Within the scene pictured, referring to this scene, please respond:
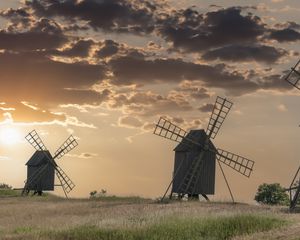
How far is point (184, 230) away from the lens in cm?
2270

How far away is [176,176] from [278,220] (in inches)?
922

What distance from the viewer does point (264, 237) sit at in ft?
63.2

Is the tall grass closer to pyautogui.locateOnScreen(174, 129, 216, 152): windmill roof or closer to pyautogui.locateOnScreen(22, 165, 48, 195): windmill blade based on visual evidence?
pyautogui.locateOnScreen(174, 129, 216, 152): windmill roof

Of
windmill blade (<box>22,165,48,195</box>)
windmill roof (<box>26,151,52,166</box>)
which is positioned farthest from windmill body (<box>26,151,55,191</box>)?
windmill blade (<box>22,165,48,195</box>)

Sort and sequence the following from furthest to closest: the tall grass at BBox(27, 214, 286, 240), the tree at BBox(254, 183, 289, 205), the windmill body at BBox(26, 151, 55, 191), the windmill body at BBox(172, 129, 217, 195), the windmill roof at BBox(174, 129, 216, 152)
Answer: the windmill body at BBox(26, 151, 55, 191) < the tree at BBox(254, 183, 289, 205) < the windmill roof at BBox(174, 129, 216, 152) < the windmill body at BBox(172, 129, 217, 195) < the tall grass at BBox(27, 214, 286, 240)

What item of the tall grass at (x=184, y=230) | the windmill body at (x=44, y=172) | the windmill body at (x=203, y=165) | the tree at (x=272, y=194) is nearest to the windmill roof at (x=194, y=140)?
the windmill body at (x=203, y=165)

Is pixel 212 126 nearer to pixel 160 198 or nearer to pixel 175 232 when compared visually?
pixel 160 198

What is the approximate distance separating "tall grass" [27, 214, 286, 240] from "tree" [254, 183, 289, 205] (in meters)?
28.2

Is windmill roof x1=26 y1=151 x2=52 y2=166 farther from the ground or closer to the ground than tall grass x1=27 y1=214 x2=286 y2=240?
farther from the ground

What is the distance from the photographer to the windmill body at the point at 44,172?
221ft

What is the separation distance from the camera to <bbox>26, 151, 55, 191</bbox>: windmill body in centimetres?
6750

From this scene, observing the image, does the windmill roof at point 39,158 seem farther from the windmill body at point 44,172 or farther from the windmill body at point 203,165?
the windmill body at point 203,165

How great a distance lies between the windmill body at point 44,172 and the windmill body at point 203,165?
25452mm

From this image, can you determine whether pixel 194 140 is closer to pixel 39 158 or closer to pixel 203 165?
pixel 203 165
